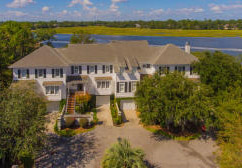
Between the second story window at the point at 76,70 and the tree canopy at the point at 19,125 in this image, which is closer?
the tree canopy at the point at 19,125

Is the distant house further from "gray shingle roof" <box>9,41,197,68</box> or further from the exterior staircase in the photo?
the exterior staircase

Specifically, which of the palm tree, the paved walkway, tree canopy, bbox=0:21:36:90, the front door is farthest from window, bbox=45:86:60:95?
the palm tree

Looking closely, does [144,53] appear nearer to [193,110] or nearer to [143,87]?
[143,87]

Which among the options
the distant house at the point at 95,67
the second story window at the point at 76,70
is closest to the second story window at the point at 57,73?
the distant house at the point at 95,67

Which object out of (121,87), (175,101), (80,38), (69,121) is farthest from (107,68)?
(80,38)

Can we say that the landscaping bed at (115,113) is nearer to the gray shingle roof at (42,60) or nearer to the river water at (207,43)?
the gray shingle roof at (42,60)

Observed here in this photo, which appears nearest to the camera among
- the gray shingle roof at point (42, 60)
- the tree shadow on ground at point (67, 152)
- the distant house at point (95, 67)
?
the tree shadow on ground at point (67, 152)
